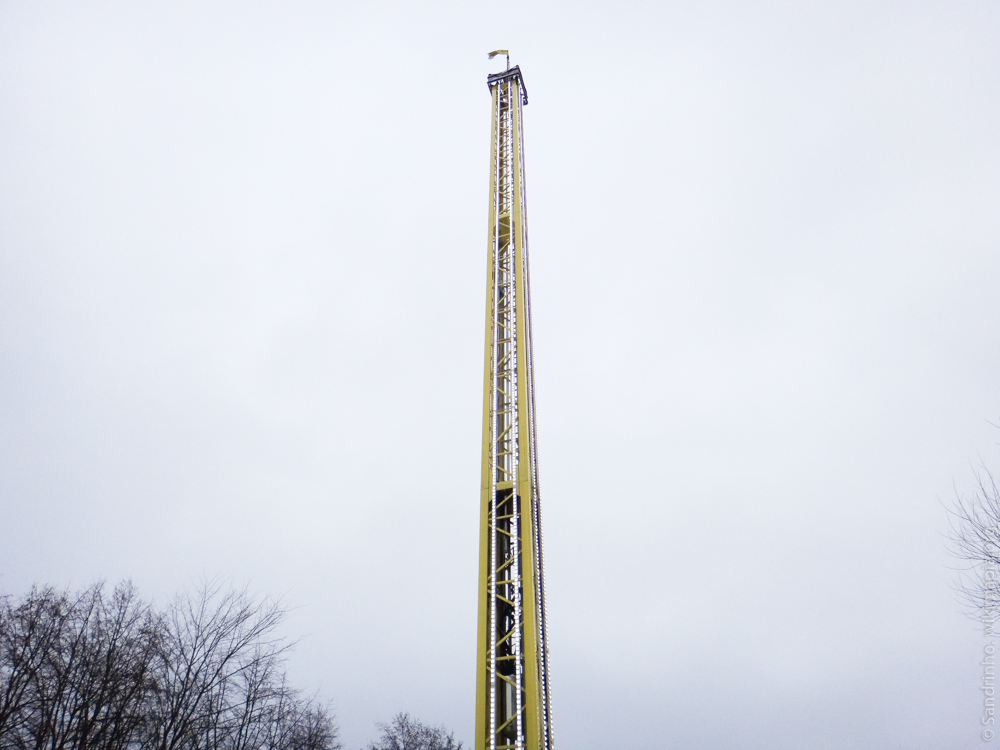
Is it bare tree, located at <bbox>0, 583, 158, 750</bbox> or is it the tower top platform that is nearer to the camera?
bare tree, located at <bbox>0, 583, 158, 750</bbox>

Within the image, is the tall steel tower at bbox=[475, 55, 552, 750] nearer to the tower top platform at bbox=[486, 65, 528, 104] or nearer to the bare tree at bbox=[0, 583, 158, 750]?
the tower top platform at bbox=[486, 65, 528, 104]

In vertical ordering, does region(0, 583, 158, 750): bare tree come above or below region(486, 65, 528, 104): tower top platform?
below

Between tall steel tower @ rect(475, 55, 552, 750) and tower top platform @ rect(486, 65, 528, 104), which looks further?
tower top platform @ rect(486, 65, 528, 104)

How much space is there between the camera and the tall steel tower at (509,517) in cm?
930

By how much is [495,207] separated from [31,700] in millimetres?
13468

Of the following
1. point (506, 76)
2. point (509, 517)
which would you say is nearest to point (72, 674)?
point (509, 517)

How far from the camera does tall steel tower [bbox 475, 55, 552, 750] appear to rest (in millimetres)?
9305

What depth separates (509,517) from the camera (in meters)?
10.7

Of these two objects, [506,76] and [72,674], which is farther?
[506,76]

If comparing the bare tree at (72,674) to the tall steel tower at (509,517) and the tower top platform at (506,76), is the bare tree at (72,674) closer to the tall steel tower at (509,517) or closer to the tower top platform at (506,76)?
the tall steel tower at (509,517)

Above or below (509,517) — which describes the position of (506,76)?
above

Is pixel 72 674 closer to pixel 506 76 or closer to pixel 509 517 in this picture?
pixel 509 517

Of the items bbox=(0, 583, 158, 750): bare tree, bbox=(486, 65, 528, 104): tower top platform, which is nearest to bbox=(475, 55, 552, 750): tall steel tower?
bbox=(486, 65, 528, 104): tower top platform

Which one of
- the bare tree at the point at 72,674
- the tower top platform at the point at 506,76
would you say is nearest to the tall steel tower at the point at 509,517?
the tower top platform at the point at 506,76
